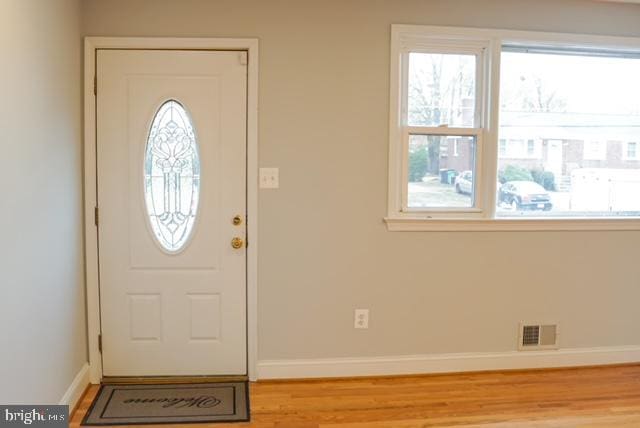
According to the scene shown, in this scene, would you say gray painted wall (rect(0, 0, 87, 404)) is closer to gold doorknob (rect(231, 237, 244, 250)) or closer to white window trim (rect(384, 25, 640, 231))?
gold doorknob (rect(231, 237, 244, 250))

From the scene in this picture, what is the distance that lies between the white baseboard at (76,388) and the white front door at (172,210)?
4.9 inches

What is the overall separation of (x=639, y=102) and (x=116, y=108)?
3.38m

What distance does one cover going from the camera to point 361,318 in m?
3.10

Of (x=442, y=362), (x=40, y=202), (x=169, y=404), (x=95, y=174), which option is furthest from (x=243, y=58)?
(x=442, y=362)

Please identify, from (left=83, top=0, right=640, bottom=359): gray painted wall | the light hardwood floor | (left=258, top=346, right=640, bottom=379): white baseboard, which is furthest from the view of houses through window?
the light hardwood floor

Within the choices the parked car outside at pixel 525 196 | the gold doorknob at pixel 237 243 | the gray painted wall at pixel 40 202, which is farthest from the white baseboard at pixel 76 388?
the parked car outside at pixel 525 196

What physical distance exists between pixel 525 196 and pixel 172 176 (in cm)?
224

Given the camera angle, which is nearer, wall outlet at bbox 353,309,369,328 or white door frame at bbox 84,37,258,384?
white door frame at bbox 84,37,258,384

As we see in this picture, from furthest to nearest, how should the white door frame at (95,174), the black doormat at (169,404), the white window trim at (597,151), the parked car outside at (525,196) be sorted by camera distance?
the white window trim at (597,151) < the parked car outside at (525,196) < the white door frame at (95,174) < the black doormat at (169,404)

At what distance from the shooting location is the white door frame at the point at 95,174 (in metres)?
2.85

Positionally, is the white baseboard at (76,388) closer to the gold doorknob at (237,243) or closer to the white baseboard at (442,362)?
the white baseboard at (442,362)

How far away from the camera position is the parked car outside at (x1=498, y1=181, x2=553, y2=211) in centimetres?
324

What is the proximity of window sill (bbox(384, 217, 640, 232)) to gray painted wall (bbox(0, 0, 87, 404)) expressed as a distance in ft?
5.94

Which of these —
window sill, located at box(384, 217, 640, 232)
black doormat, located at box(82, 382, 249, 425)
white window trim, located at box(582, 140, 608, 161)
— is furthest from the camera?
white window trim, located at box(582, 140, 608, 161)
